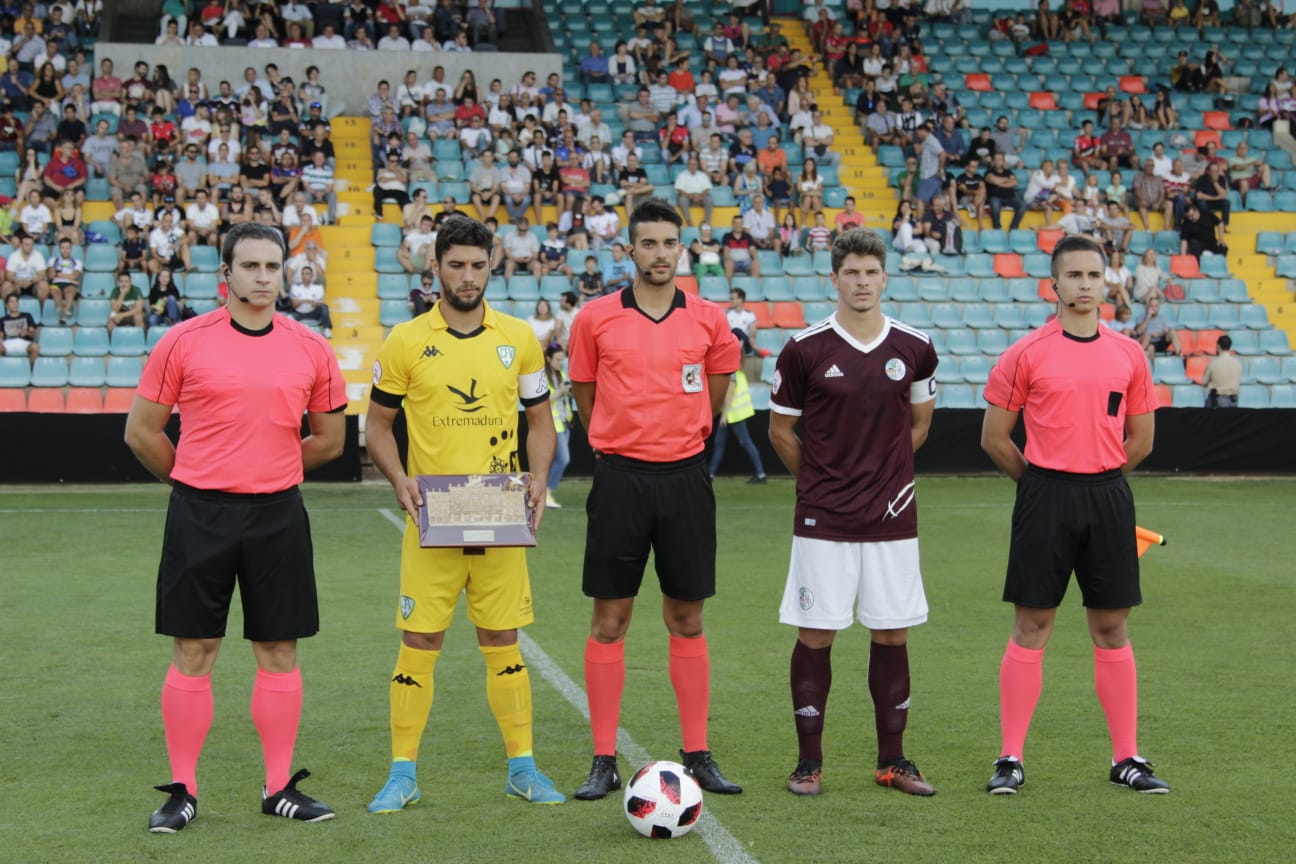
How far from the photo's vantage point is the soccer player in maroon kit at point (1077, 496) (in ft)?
19.3

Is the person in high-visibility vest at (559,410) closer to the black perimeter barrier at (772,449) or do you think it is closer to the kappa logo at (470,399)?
the black perimeter barrier at (772,449)

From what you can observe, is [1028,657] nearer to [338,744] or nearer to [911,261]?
[338,744]

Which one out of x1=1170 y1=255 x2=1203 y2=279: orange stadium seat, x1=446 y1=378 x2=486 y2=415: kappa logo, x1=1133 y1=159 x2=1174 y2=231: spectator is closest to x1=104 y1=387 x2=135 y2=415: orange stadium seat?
x1=446 y1=378 x2=486 y2=415: kappa logo

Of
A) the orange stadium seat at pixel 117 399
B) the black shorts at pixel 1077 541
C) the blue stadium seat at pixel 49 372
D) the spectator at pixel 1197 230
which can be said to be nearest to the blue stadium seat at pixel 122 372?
the orange stadium seat at pixel 117 399

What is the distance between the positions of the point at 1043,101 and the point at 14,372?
18.4 meters

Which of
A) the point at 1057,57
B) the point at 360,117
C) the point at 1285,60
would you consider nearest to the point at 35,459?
the point at 360,117

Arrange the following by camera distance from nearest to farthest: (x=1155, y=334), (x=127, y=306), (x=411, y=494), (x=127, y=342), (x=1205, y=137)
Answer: (x=411, y=494), (x=127, y=342), (x=127, y=306), (x=1155, y=334), (x=1205, y=137)

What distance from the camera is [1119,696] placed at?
19.5 ft

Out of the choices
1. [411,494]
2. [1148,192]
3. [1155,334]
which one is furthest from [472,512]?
[1148,192]

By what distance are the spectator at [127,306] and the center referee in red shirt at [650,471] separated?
15.1m

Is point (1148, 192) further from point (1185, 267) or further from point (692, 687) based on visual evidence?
point (692, 687)

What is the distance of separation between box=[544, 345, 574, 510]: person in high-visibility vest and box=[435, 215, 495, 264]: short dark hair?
363 inches

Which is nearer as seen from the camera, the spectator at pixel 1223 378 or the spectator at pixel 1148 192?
the spectator at pixel 1223 378

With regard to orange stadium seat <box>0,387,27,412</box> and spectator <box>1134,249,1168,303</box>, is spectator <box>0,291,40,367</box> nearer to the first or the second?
orange stadium seat <box>0,387,27,412</box>
